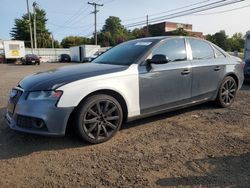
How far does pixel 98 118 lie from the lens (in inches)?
154

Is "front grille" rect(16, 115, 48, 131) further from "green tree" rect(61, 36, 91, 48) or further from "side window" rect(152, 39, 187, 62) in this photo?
"green tree" rect(61, 36, 91, 48)

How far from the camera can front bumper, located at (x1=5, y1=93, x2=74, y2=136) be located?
11.6 ft

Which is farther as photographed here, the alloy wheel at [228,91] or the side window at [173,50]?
the alloy wheel at [228,91]

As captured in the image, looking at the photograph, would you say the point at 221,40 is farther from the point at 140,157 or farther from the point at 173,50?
the point at 140,157

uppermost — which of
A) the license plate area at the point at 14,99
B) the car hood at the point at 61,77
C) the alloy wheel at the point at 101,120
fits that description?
the car hood at the point at 61,77

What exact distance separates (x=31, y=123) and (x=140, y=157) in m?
1.50

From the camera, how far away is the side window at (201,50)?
5.17 metres

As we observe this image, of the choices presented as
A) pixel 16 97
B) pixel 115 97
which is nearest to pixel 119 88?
pixel 115 97

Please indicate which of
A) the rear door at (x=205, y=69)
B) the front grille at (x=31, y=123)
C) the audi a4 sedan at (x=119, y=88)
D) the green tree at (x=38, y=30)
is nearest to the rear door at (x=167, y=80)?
the audi a4 sedan at (x=119, y=88)

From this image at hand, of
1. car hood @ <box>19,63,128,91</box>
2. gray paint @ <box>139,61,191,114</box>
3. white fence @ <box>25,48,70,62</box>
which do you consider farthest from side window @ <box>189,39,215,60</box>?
white fence @ <box>25,48,70,62</box>

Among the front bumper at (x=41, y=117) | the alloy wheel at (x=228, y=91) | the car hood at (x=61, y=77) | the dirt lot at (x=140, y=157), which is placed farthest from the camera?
the alloy wheel at (x=228, y=91)

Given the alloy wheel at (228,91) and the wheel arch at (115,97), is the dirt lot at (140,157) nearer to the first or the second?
the wheel arch at (115,97)

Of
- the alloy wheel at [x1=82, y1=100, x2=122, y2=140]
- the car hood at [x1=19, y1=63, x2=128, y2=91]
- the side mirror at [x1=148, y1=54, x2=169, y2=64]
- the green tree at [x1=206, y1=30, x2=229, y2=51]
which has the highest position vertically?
the green tree at [x1=206, y1=30, x2=229, y2=51]

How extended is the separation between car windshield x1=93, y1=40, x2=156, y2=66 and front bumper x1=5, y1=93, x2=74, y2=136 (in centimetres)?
139
